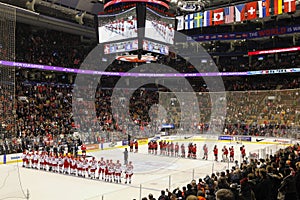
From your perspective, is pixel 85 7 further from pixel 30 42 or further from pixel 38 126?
pixel 38 126

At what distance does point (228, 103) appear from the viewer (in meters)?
32.8

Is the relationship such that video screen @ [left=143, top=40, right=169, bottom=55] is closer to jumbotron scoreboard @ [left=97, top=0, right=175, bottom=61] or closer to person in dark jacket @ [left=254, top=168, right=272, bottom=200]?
jumbotron scoreboard @ [left=97, top=0, right=175, bottom=61]

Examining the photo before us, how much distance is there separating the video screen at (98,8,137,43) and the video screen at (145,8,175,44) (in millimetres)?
760

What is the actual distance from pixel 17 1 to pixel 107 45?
9967mm

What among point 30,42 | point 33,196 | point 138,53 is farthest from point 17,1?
point 33,196

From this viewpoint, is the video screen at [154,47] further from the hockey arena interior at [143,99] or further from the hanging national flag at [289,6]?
the hanging national flag at [289,6]

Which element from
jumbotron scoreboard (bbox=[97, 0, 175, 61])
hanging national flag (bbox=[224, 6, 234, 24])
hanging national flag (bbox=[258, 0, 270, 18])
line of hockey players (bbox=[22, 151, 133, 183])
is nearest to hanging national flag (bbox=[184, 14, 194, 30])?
hanging national flag (bbox=[224, 6, 234, 24])

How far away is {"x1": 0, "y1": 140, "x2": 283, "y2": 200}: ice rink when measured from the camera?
10.7 meters

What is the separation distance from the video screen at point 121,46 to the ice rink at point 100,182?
6.11 metres

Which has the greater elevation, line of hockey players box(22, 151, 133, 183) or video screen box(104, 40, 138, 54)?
video screen box(104, 40, 138, 54)

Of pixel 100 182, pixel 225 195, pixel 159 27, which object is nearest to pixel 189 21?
pixel 159 27

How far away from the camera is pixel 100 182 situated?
13.1 meters

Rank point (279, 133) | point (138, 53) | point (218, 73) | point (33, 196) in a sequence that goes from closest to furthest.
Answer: point (33, 196), point (138, 53), point (279, 133), point (218, 73)

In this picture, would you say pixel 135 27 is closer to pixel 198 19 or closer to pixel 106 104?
pixel 198 19
